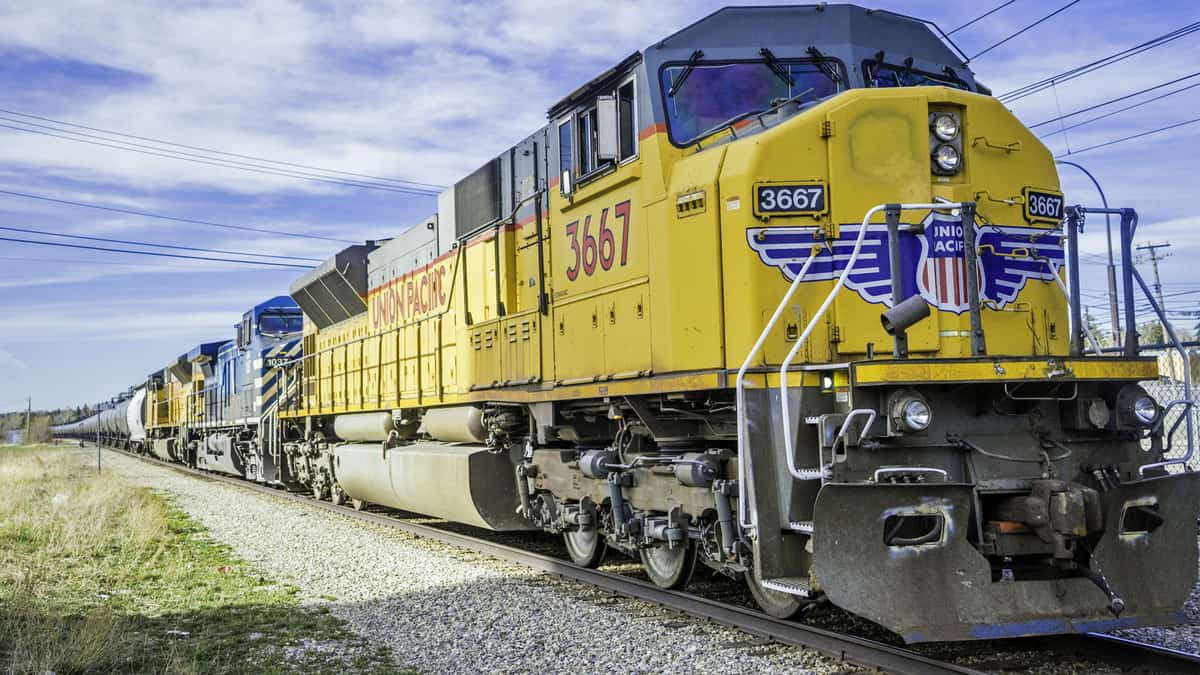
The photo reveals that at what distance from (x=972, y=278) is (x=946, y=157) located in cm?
98

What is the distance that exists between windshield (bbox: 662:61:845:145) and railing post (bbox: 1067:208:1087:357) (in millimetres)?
1664

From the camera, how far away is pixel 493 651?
20.1 ft

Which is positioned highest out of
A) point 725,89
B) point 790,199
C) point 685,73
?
point 685,73

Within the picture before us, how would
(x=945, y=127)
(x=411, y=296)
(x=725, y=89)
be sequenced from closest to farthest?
1. (x=945, y=127)
2. (x=725, y=89)
3. (x=411, y=296)

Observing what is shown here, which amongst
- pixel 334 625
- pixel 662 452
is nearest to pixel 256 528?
pixel 334 625

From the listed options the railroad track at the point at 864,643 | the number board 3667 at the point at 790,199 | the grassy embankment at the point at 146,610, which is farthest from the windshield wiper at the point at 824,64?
the grassy embankment at the point at 146,610

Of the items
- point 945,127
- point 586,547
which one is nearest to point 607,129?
point 945,127

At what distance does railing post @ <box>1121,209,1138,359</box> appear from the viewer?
19.0ft

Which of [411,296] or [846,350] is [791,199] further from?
[411,296]

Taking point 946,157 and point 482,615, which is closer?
point 946,157

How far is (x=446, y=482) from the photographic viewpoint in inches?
406

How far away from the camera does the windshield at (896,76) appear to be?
Answer: 655 cm

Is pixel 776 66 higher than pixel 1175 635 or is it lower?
higher

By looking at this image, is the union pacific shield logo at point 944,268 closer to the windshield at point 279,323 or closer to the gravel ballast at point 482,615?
the gravel ballast at point 482,615
